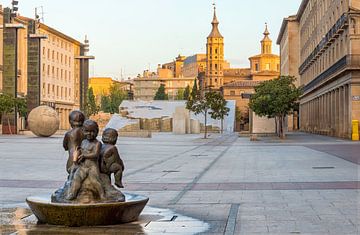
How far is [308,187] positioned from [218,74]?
16597 centimetres

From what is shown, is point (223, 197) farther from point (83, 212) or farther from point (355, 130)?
A: point (355, 130)

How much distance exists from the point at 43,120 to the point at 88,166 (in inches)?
1693

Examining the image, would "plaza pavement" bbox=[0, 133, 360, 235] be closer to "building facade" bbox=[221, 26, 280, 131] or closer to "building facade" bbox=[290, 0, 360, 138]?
"building facade" bbox=[290, 0, 360, 138]

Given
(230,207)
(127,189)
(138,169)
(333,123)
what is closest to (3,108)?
(333,123)

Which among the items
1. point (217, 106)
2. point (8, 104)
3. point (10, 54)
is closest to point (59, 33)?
point (8, 104)

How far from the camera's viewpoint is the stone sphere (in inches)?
1949

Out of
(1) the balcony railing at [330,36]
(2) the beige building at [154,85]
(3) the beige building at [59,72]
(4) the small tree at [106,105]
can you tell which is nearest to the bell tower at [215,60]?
(2) the beige building at [154,85]

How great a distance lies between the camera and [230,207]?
10398 mm

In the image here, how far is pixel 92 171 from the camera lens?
324 inches

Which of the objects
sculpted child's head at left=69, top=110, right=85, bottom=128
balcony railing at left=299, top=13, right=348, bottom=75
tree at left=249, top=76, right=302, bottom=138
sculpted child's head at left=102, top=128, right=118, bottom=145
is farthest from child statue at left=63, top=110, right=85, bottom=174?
tree at left=249, top=76, right=302, bottom=138

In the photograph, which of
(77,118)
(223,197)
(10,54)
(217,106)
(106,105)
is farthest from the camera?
(106,105)

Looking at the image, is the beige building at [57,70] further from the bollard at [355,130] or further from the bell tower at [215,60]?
the bell tower at [215,60]

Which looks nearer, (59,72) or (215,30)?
(59,72)

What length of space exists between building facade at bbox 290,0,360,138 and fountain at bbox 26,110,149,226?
38.7 metres
